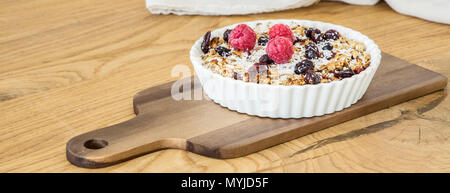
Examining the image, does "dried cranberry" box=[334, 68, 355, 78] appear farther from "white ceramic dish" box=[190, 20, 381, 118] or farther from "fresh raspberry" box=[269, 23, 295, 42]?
"fresh raspberry" box=[269, 23, 295, 42]

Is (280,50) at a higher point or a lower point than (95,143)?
higher

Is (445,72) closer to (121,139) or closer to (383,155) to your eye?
(383,155)

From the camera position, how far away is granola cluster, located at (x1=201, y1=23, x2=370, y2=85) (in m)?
0.88

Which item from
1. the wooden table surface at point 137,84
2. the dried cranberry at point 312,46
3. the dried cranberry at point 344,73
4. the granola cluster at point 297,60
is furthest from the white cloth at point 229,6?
the dried cranberry at point 344,73

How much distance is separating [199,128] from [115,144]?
0.45 feet

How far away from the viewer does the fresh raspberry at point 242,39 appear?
0.96 m

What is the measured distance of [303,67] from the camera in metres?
0.88

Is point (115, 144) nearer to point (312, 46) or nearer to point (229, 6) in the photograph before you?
point (312, 46)

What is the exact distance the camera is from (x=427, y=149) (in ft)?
2.75

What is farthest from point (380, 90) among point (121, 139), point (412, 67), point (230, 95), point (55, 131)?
point (55, 131)

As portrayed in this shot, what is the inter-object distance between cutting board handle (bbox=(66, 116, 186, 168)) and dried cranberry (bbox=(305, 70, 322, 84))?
0.22 meters

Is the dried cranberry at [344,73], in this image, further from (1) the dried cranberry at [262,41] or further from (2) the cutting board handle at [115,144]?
(2) the cutting board handle at [115,144]

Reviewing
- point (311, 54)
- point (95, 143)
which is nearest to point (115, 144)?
point (95, 143)

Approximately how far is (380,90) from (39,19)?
3.26ft
